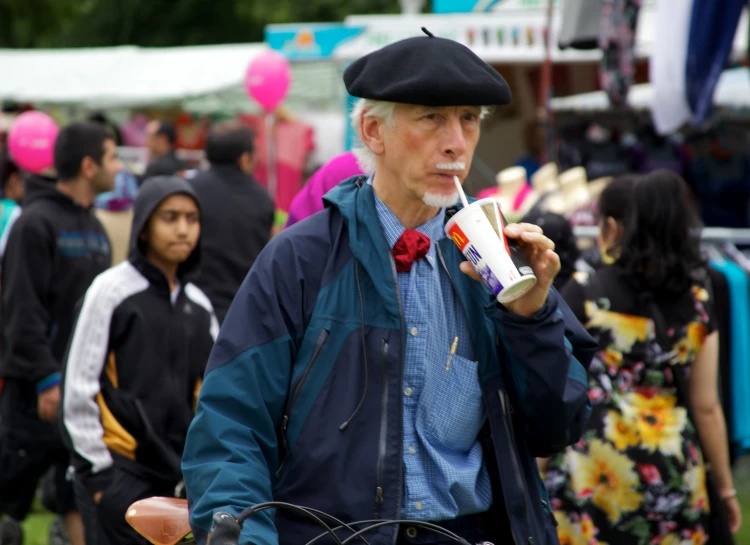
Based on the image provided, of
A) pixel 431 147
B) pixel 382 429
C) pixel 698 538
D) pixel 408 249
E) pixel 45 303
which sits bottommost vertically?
pixel 698 538

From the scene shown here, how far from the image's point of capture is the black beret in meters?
2.58

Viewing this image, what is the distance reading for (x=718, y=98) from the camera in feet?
35.6

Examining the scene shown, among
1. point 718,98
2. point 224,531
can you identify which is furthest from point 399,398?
point 718,98

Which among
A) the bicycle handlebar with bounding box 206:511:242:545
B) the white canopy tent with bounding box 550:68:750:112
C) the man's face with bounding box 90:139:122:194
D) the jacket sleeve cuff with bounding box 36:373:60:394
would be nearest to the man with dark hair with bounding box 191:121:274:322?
the man's face with bounding box 90:139:122:194

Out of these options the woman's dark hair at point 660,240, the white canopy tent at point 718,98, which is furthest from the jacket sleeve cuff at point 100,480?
the white canopy tent at point 718,98

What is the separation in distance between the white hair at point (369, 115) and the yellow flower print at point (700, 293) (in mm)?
2038

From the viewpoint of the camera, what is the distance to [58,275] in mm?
6086

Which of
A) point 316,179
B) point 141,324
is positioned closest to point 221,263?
point 141,324

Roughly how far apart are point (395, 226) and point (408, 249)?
96 mm

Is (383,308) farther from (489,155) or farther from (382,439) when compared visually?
(489,155)

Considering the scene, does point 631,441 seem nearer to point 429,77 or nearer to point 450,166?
point 450,166

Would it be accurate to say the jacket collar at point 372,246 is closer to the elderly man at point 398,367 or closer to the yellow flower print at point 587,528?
the elderly man at point 398,367

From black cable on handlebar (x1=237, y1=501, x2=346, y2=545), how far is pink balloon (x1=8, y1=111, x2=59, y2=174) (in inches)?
260

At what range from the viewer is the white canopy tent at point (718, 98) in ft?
35.3
